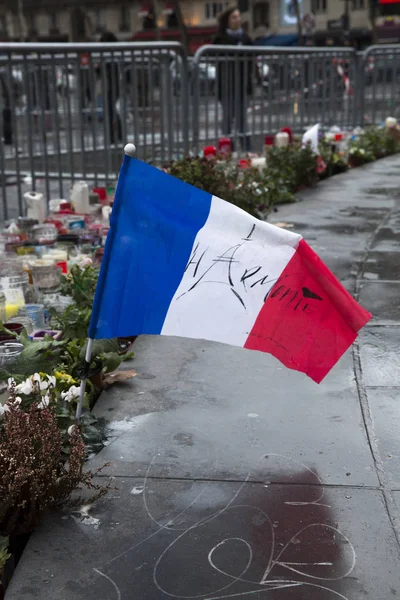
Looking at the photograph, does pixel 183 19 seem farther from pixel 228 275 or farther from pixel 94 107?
pixel 228 275

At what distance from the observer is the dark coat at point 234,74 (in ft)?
36.8

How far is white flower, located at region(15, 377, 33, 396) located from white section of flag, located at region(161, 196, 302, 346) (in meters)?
0.57

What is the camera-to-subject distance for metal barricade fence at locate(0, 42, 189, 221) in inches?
335

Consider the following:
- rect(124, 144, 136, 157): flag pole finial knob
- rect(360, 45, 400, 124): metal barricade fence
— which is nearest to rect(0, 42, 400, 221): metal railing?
rect(360, 45, 400, 124): metal barricade fence

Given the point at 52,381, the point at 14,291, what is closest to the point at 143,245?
the point at 52,381

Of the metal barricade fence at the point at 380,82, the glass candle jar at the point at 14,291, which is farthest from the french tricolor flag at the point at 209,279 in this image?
the metal barricade fence at the point at 380,82

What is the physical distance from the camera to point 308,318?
348 centimetres

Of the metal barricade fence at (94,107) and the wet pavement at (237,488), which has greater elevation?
the metal barricade fence at (94,107)

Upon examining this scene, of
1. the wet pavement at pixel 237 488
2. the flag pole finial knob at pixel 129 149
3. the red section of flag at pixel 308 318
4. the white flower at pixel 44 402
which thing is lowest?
the wet pavement at pixel 237 488

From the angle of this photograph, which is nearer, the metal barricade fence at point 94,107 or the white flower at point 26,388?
the white flower at point 26,388

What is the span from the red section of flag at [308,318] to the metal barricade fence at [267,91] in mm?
6124

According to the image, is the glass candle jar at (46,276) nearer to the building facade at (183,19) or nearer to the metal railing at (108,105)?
the metal railing at (108,105)

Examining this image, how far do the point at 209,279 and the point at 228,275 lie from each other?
0.08 metres

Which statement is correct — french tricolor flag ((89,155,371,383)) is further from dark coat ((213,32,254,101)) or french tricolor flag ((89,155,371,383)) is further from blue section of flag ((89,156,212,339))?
dark coat ((213,32,254,101))
